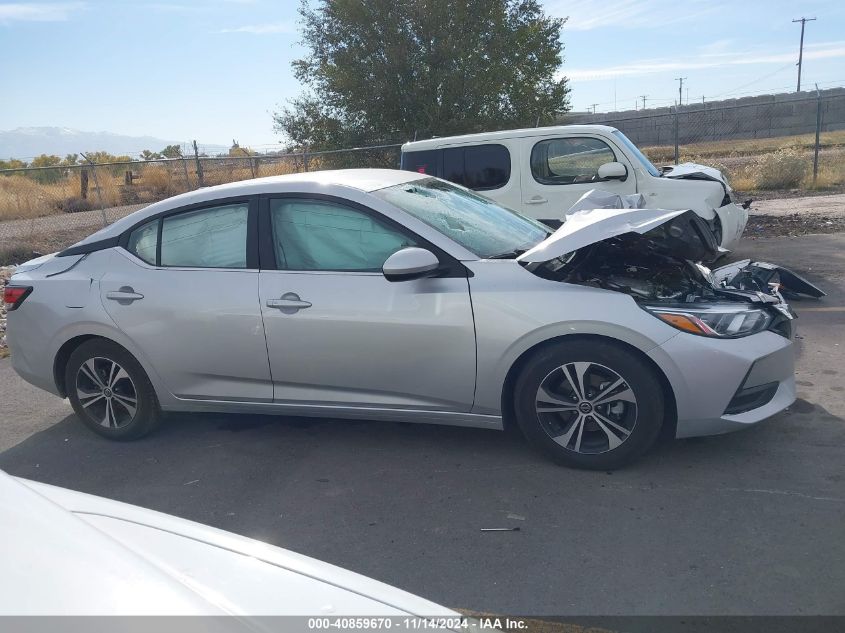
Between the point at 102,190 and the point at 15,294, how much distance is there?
19.3m

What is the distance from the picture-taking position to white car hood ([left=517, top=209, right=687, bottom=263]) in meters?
4.11

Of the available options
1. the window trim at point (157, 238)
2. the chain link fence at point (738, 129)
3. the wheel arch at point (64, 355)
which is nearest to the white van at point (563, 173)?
the window trim at point (157, 238)

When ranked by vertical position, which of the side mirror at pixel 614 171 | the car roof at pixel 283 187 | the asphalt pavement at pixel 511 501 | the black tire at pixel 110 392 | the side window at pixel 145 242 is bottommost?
the asphalt pavement at pixel 511 501

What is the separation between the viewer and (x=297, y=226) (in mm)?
4605

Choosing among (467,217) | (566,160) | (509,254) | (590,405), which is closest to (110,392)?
(467,217)

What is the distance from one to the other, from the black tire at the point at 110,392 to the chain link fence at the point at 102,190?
393 inches

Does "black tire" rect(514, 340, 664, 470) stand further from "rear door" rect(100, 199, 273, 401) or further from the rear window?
the rear window

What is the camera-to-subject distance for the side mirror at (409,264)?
4059 millimetres

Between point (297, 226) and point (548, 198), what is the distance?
4.73 meters

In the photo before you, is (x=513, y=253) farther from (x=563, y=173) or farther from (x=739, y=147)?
(x=739, y=147)

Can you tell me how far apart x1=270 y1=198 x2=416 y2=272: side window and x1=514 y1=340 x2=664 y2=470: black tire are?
106 centimetres

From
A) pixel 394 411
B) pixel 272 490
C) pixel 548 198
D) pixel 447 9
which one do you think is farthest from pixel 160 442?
pixel 447 9

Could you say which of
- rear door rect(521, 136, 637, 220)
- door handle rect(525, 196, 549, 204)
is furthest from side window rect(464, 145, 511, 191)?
door handle rect(525, 196, 549, 204)

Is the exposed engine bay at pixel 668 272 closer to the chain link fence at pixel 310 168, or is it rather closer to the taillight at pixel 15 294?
the taillight at pixel 15 294
